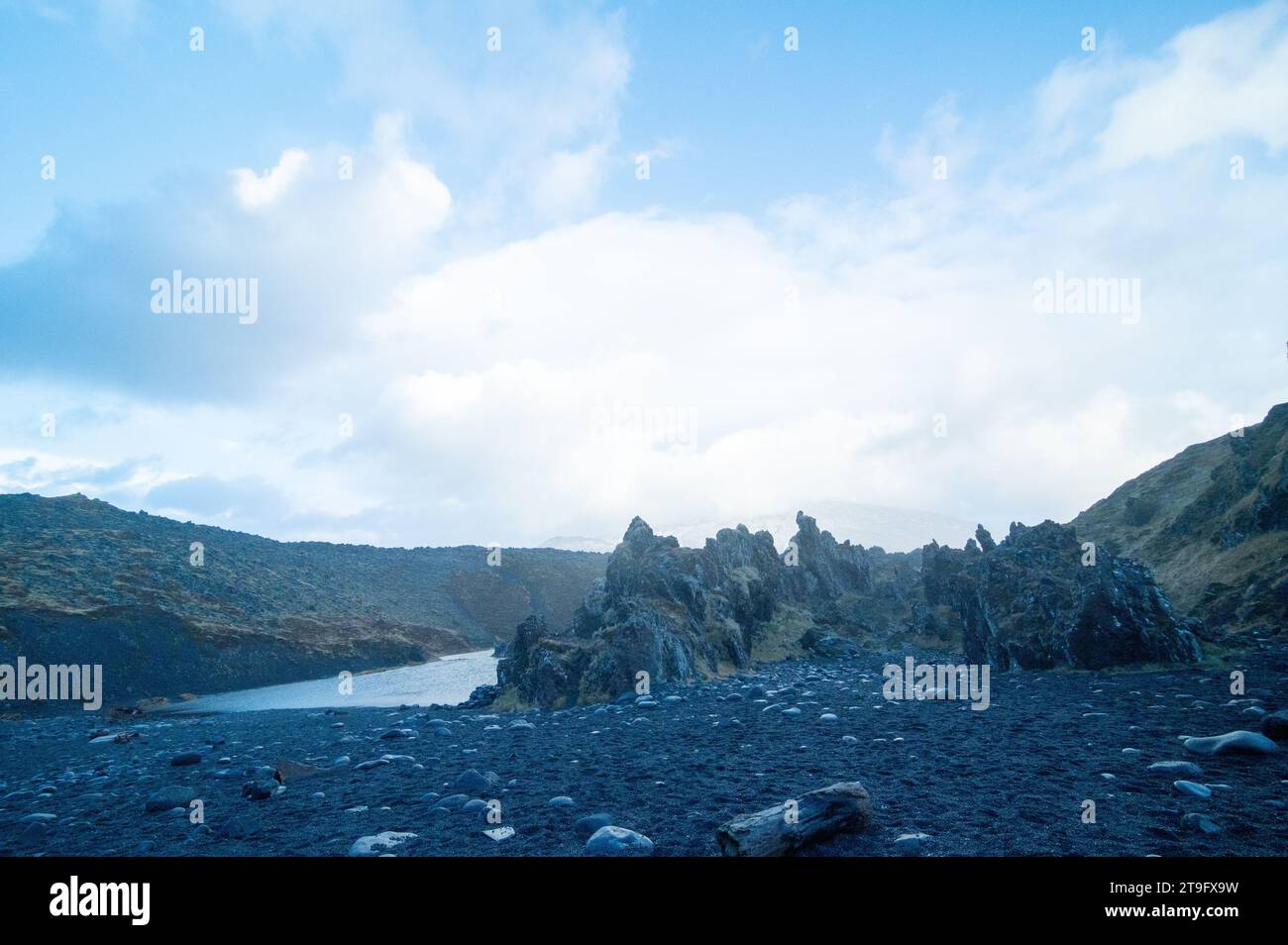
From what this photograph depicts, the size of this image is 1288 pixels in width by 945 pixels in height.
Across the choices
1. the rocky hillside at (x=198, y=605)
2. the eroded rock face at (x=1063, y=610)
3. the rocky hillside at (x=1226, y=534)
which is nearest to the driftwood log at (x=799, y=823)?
the eroded rock face at (x=1063, y=610)

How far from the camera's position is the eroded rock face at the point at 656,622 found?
81.0 ft

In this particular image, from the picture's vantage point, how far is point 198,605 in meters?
54.7


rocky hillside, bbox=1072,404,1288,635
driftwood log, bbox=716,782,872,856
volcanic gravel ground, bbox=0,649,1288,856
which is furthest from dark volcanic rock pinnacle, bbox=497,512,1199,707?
driftwood log, bbox=716,782,872,856

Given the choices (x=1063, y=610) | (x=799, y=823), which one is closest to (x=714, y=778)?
(x=799, y=823)

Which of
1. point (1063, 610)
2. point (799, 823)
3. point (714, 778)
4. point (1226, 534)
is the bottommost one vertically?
point (714, 778)

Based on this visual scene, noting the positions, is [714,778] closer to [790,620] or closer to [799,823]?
[799,823]

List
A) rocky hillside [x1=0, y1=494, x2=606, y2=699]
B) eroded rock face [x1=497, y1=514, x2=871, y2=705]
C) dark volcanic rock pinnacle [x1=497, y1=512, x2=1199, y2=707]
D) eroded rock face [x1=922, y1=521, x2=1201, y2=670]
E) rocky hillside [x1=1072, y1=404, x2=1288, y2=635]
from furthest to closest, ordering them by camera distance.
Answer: rocky hillside [x1=0, y1=494, x2=606, y2=699], rocky hillside [x1=1072, y1=404, x2=1288, y2=635], eroded rock face [x1=497, y1=514, x2=871, y2=705], dark volcanic rock pinnacle [x1=497, y1=512, x2=1199, y2=707], eroded rock face [x1=922, y1=521, x2=1201, y2=670]

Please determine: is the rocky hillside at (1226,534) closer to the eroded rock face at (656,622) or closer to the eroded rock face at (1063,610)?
the eroded rock face at (1063,610)

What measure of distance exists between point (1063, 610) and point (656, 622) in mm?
16878

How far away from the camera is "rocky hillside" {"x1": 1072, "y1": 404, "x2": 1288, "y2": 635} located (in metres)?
25.7

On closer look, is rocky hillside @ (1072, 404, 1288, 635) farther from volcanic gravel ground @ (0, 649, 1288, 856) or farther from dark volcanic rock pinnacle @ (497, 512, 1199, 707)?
volcanic gravel ground @ (0, 649, 1288, 856)

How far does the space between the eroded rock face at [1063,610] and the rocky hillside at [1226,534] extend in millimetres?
5928

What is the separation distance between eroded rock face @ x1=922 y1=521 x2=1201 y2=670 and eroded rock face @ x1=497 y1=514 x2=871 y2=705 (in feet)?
42.0
